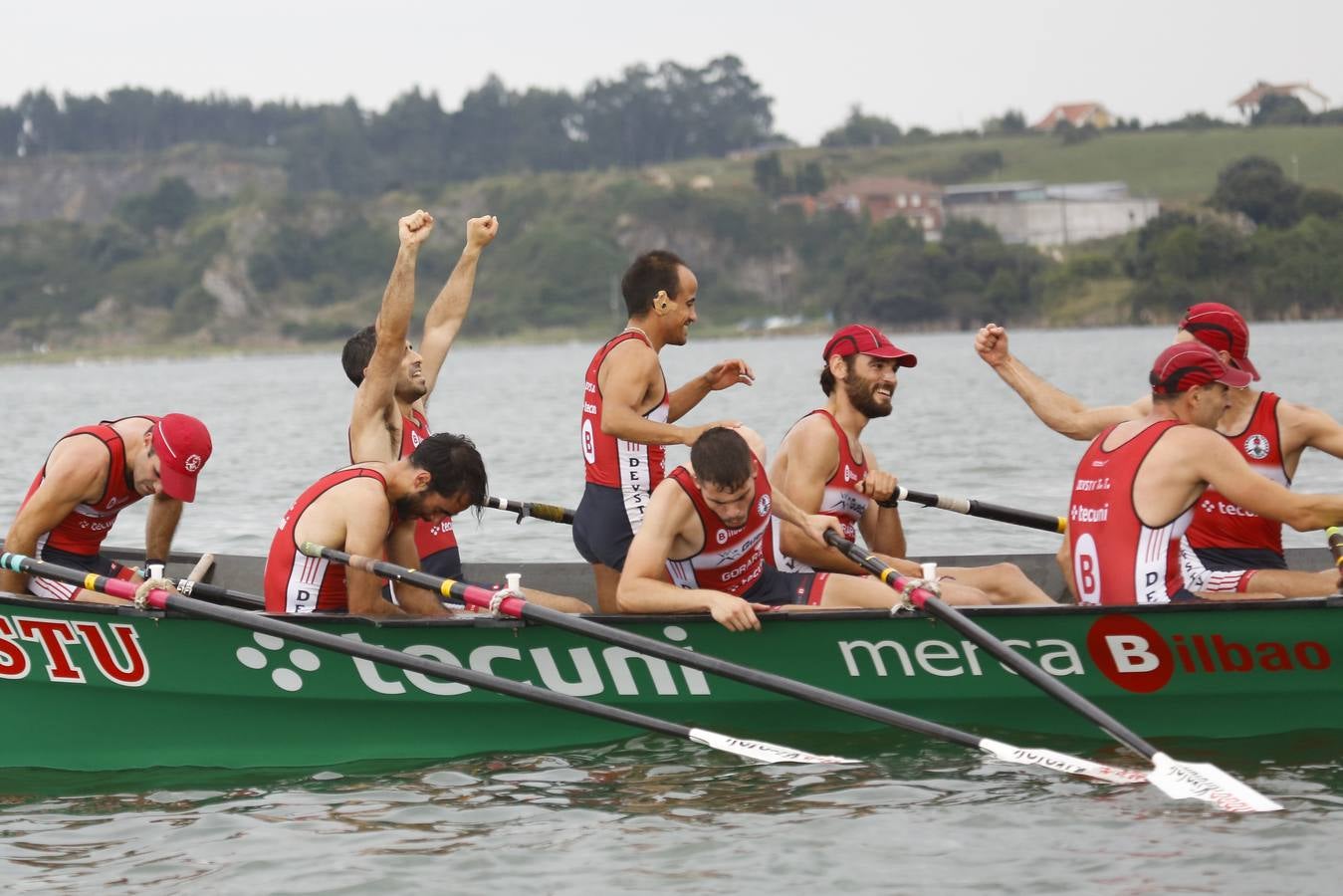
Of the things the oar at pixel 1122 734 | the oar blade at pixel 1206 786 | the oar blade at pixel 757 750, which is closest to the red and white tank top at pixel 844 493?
the oar at pixel 1122 734

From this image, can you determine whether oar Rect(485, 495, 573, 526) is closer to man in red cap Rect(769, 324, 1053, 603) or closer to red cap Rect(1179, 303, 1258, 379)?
man in red cap Rect(769, 324, 1053, 603)

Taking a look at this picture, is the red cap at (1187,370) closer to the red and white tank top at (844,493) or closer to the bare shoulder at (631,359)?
the red and white tank top at (844,493)

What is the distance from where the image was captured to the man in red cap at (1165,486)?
855 centimetres

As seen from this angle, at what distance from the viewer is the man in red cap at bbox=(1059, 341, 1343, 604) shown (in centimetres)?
855

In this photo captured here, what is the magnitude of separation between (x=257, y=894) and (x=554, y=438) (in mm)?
32269

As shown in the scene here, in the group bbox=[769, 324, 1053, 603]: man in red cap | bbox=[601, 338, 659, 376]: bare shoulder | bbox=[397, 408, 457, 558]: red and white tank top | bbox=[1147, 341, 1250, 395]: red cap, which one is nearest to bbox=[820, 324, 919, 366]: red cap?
bbox=[769, 324, 1053, 603]: man in red cap

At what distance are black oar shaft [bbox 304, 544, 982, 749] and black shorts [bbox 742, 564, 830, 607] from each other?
2.32 ft

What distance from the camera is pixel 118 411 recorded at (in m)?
60.7

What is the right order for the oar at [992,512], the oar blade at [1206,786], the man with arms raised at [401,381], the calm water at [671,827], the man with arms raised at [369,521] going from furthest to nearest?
the oar at [992,512], the man with arms raised at [401,381], the man with arms raised at [369,521], the oar blade at [1206,786], the calm water at [671,827]

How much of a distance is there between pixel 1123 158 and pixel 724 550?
526 ft

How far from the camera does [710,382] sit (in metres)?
10.3

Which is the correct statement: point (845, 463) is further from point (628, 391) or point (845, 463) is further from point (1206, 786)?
point (1206, 786)

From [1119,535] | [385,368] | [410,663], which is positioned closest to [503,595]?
[410,663]

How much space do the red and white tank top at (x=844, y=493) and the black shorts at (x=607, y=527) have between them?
790mm
